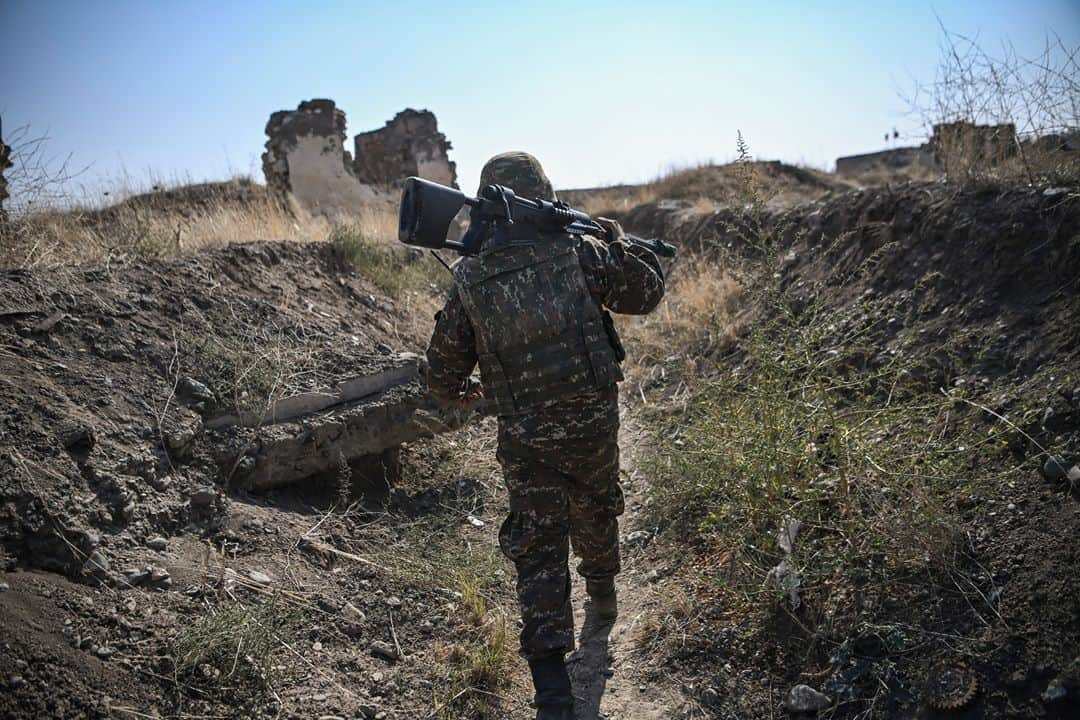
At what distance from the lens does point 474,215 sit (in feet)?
9.57

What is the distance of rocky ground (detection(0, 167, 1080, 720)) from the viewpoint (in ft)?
8.13

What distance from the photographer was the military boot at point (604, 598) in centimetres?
334

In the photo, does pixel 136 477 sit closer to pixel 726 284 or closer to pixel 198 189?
pixel 726 284

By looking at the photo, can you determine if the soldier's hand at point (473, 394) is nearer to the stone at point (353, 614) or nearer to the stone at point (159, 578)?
the stone at point (353, 614)

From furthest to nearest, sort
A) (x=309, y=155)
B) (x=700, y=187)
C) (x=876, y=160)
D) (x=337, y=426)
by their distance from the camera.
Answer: (x=876, y=160)
(x=309, y=155)
(x=700, y=187)
(x=337, y=426)

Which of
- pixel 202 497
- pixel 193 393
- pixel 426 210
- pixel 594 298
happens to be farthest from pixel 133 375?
pixel 594 298

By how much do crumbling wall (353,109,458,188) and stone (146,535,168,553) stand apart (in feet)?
43.5

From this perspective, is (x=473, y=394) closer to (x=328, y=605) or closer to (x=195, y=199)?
(x=328, y=605)

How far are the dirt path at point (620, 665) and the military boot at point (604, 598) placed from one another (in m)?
0.06

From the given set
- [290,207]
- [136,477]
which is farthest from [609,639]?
[290,207]

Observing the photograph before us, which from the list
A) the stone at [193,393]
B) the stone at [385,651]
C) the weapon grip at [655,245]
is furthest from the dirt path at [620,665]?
the stone at [193,393]

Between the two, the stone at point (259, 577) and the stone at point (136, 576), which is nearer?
the stone at point (136, 576)

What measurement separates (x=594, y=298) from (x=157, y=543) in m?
2.17

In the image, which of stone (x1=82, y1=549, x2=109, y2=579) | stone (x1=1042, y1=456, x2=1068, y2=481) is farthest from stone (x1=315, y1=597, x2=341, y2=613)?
stone (x1=1042, y1=456, x2=1068, y2=481)
